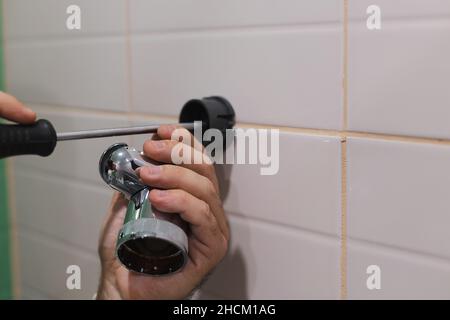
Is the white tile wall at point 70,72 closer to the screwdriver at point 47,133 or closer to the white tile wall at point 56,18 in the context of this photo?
the white tile wall at point 56,18

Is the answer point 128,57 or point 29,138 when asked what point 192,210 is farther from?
point 128,57

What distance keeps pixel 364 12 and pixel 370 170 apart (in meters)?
0.14

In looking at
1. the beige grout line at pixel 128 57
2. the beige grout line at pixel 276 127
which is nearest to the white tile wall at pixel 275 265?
the beige grout line at pixel 276 127

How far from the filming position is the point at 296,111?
56cm

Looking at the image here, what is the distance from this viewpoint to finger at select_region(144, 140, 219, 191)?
0.53 metres

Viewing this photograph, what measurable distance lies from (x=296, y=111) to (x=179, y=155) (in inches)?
4.9

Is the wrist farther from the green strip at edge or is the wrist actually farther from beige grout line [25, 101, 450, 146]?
the green strip at edge

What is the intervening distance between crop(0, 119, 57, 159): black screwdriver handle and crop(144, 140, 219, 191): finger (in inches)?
3.7

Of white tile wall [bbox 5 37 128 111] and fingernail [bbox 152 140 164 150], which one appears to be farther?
white tile wall [bbox 5 37 128 111]

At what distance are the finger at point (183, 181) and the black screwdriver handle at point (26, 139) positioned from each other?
86 millimetres

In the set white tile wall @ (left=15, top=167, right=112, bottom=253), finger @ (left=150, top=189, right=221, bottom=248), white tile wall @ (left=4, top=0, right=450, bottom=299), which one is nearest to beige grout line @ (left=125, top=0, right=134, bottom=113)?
white tile wall @ (left=4, top=0, right=450, bottom=299)

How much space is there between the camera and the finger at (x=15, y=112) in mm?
489

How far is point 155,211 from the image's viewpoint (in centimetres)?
50
